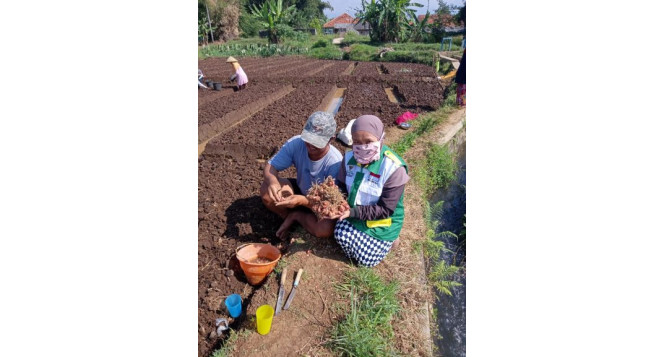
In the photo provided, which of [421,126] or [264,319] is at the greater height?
[421,126]

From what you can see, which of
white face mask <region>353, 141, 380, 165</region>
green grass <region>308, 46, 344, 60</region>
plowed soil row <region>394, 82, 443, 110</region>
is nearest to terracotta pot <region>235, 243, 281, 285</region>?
white face mask <region>353, 141, 380, 165</region>

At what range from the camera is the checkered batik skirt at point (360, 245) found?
2760mm

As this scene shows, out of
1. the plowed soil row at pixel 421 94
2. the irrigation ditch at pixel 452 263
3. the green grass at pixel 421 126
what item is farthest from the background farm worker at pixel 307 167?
the plowed soil row at pixel 421 94

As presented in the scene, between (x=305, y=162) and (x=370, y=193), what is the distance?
2.77 feet

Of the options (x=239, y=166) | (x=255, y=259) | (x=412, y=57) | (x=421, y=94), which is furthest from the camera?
(x=412, y=57)

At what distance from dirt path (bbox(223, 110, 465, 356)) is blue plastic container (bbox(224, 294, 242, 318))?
0.25 feet

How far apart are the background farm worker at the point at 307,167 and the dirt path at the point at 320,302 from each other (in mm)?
212

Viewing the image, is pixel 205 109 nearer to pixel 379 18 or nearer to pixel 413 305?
pixel 413 305

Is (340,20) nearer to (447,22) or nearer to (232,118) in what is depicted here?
(447,22)

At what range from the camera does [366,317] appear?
238cm

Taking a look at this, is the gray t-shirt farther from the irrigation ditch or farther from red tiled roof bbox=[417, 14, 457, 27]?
red tiled roof bbox=[417, 14, 457, 27]

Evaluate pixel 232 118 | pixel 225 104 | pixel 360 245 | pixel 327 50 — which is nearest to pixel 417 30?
pixel 327 50

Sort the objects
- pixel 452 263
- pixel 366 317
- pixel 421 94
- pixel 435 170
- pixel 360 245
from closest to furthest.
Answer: pixel 366 317 < pixel 360 245 < pixel 452 263 < pixel 435 170 < pixel 421 94

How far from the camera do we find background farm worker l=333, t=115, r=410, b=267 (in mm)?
2486
